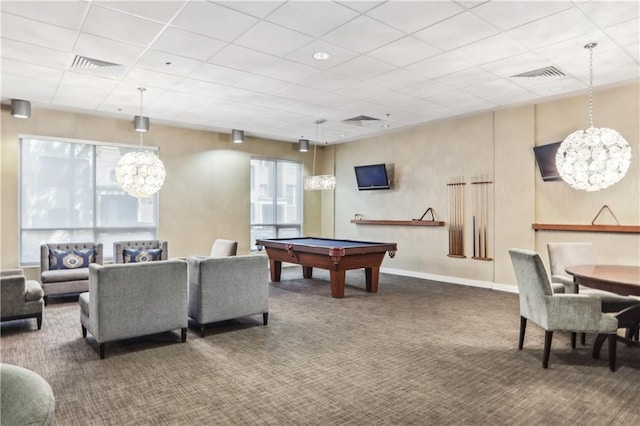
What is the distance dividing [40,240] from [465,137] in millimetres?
7604

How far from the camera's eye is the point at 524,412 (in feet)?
8.50

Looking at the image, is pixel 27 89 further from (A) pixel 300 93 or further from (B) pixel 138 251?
(A) pixel 300 93

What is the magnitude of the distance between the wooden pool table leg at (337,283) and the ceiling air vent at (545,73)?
3534 millimetres

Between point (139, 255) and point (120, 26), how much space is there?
11.9 feet

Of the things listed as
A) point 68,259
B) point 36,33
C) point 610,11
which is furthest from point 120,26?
point 610,11

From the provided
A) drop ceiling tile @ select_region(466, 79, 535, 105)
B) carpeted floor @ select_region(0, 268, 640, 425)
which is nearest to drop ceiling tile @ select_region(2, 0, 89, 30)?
carpeted floor @ select_region(0, 268, 640, 425)

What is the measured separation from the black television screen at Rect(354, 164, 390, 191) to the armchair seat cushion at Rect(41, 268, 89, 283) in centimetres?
570

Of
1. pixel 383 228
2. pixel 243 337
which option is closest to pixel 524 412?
pixel 243 337

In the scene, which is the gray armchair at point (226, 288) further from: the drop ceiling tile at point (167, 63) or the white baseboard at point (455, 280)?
the white baseboard at point (455, 280)

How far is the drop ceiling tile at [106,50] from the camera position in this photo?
3.94m

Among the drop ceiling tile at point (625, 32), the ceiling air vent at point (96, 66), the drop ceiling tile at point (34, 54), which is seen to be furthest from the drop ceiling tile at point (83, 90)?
the drop ceiling tile at point (625, 32)

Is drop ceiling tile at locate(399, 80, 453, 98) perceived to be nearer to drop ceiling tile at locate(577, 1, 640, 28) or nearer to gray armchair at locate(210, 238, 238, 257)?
drop ceiling tile at locate(577, 1, 640, 28)

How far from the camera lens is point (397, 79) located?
509 cm

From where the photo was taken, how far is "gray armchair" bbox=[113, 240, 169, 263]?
6.19 m
